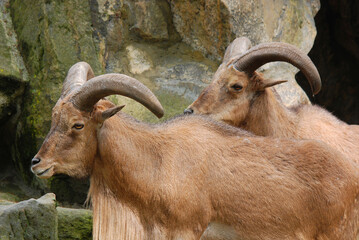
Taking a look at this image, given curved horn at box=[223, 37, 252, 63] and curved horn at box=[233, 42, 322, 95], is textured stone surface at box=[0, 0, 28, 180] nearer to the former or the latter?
curved horn at box=[223, 37, 252, 63]

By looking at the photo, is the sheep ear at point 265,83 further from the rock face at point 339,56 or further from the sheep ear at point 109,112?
the rock face at point 339,56

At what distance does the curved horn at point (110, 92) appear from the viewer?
659 centimetres

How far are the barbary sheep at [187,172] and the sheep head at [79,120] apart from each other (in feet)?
0.03

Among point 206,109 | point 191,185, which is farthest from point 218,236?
point 206,109

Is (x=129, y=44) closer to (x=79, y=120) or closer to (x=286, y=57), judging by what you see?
(x=286, y=57)

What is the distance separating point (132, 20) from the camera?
423 inches

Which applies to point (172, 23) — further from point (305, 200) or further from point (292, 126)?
point (305, 200)

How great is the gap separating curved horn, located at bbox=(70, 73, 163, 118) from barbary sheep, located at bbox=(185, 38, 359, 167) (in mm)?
1705

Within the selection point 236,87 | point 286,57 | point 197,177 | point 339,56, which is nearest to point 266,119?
point 236,87

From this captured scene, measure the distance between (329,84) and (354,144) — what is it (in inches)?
261

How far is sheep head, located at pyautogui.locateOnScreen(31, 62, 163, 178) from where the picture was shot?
6.60m

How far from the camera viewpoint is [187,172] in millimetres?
6840

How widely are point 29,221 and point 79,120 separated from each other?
122cm

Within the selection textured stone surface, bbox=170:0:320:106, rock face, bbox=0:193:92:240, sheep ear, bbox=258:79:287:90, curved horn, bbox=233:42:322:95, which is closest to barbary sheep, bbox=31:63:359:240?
rock face, bbox=0:193:92:240
